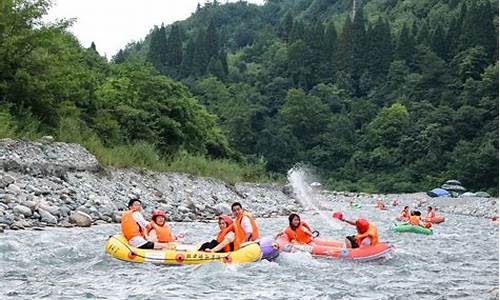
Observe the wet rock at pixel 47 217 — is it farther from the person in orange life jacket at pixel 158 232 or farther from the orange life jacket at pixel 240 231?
the orange life jacket at pixel 240 231

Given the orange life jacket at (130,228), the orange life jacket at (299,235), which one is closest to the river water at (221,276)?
the orange life jacket at (130,228)

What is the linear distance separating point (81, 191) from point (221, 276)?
10.4 m

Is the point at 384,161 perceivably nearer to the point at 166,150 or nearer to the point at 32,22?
the point at 166,150

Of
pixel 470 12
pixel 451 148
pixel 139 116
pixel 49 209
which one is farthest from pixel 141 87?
pixel 470 12

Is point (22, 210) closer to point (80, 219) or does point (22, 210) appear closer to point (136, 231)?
point (80, 219)

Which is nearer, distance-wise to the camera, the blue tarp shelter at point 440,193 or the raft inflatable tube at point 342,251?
the raft inflatable tube at point 342,251

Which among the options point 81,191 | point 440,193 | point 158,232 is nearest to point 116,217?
point 81,191

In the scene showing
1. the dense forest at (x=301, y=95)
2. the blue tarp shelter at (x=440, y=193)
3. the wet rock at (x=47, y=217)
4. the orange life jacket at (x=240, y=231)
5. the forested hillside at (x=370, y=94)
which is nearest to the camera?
the orange life jacket at (x=240, y=231)

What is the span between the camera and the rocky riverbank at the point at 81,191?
17062mm

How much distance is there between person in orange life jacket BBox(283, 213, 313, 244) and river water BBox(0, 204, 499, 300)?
3.44ft

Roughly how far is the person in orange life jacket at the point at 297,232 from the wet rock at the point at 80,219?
17.7 feet

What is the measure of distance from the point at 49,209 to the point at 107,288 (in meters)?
7.77

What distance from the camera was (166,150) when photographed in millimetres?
37656

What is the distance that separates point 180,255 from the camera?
41.0 feet
